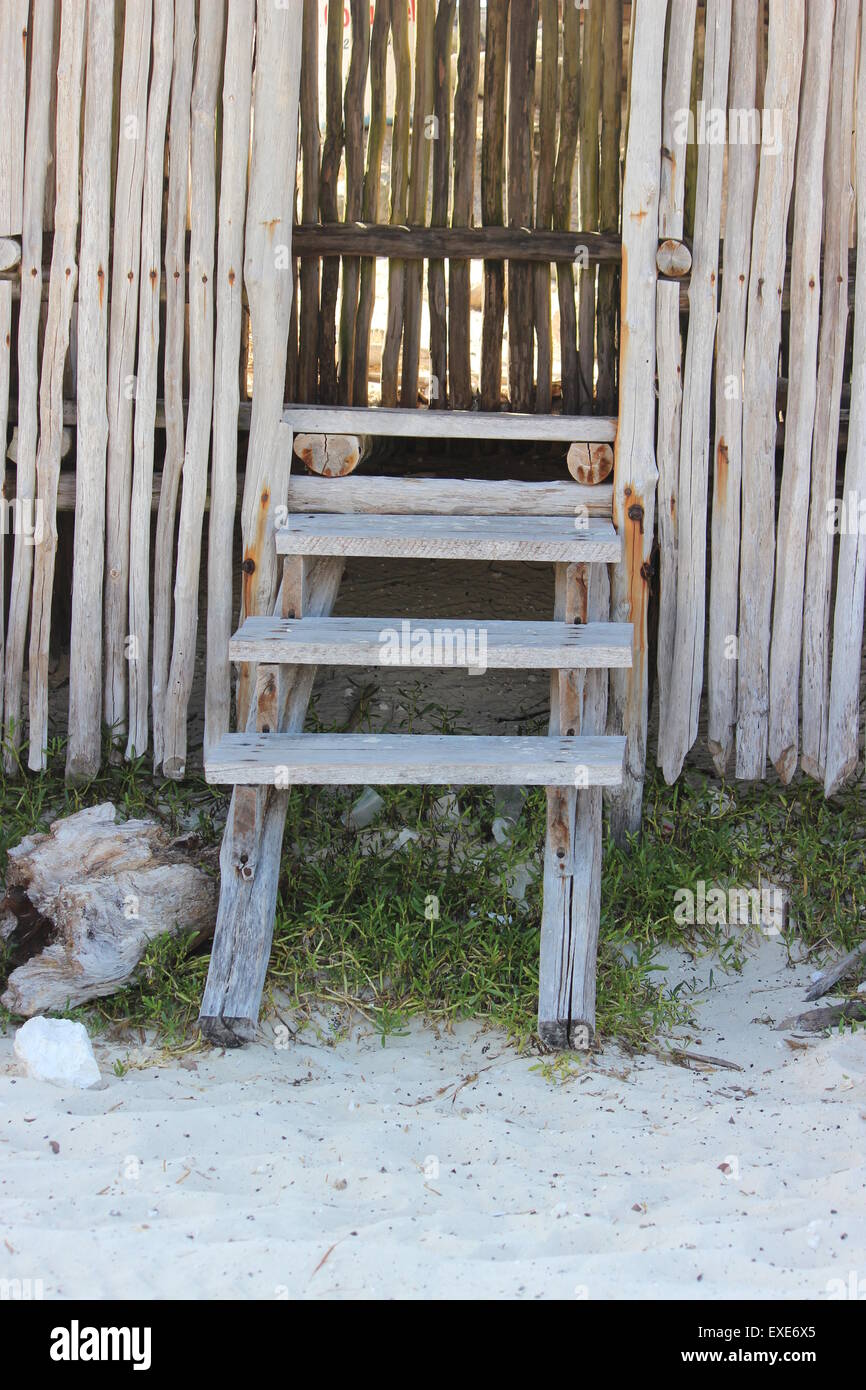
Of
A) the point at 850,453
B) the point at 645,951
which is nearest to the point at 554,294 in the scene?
the point at 850,453

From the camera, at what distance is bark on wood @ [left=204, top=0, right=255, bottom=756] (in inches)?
169

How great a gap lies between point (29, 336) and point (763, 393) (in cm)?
238

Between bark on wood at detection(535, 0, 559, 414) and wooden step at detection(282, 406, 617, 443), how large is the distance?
1.56 feet

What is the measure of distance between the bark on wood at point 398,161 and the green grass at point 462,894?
163cm

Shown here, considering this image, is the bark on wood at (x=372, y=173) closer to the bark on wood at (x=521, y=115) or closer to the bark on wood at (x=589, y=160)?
the bark on wood at (x=521, y=115)

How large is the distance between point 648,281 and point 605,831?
1.75 metres

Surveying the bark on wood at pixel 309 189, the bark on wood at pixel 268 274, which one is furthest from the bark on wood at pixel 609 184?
the bark on wood at pixel 268 274

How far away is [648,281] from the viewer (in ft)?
14.1

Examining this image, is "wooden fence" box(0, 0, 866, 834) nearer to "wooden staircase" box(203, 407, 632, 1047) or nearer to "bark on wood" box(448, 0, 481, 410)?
"bark on wood" box(448, 0, 481, 410)

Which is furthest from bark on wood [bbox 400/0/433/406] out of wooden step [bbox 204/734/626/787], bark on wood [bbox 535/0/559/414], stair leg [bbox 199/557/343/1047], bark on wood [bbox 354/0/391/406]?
wooden step [bbox 204/734/626/787]

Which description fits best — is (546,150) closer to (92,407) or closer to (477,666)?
(92,407)

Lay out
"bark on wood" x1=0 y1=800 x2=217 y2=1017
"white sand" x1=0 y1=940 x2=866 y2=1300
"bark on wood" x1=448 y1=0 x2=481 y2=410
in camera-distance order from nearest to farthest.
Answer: "white sand" x1=0 y1=940 x2=866 y2=1300
"bark on wood" x1=0 y1=800 x2=217 y2=1017
"bark on wood" x1=448 y1=0 x2=481 y2=410

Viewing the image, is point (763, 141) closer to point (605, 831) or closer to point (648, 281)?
point (648, 281)

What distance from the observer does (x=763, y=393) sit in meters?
4.38
